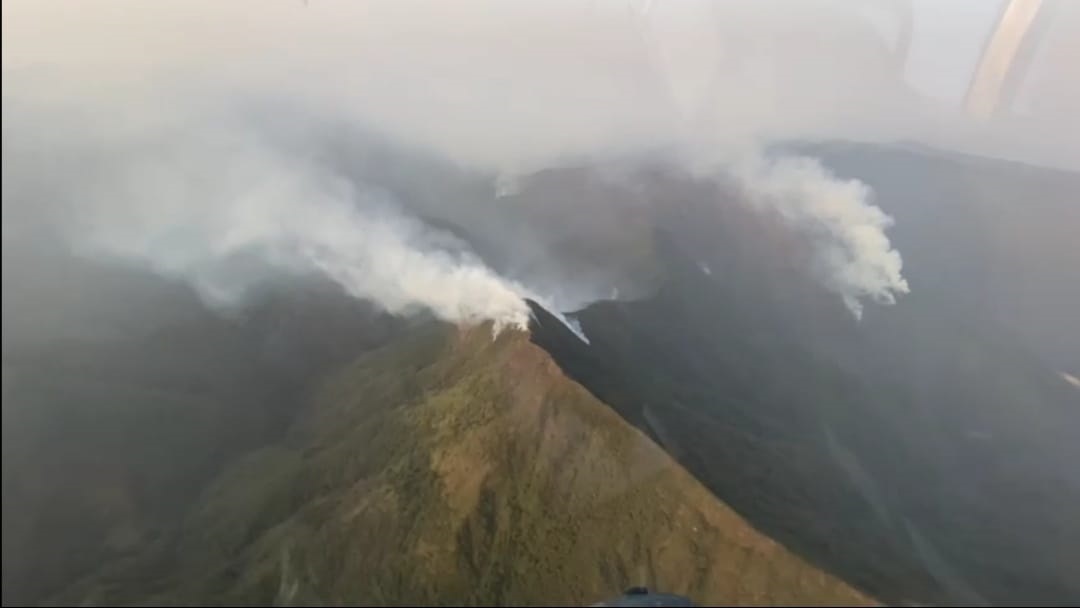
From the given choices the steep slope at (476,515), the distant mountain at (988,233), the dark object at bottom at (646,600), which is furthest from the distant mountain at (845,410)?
the dark object at bottom at (646,600)

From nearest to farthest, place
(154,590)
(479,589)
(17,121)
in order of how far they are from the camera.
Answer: (17,121) → (154,590) → (479,589)

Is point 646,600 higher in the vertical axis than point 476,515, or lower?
lower

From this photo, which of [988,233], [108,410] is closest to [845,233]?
[988,233]

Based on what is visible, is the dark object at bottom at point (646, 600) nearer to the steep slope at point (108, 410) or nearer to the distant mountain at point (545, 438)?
the distant mountain at point (545, 438)

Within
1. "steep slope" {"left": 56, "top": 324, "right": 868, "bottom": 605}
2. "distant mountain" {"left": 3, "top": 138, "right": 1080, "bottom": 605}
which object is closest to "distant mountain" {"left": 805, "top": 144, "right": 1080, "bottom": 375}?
"distant mountain" {"left": 3, "top": 138, "right": 1080, "bottom": 605}

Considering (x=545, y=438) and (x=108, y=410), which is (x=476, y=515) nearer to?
(x=545, y=438)

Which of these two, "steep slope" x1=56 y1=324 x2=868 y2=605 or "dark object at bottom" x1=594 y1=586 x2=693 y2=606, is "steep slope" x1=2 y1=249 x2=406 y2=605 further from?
"dark object at bottom" x1=594 y1=586 x2=693 y2=606

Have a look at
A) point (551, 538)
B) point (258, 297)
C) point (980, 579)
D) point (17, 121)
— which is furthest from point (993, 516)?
point (17, 121)

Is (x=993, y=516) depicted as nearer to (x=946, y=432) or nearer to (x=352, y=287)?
(x=946, y=432)
